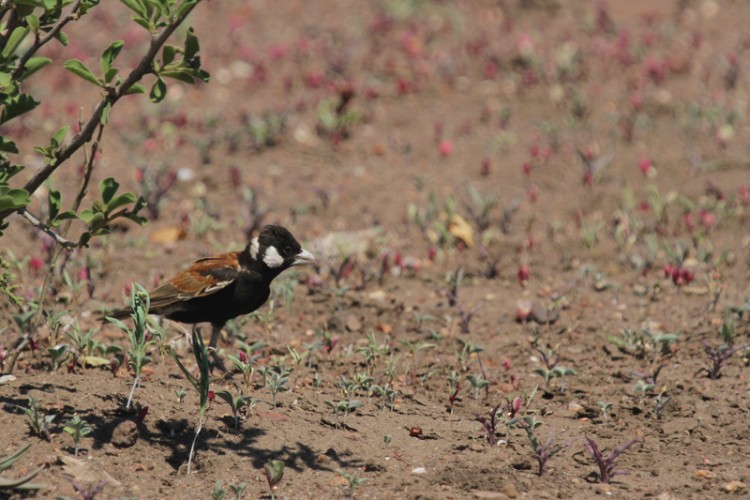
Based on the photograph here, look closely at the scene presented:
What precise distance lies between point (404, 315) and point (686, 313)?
6.54ft

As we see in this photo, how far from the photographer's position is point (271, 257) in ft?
21.6

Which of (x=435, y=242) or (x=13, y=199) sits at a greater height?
(x=435, y=242)

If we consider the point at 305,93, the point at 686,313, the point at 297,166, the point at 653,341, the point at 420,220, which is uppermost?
the point at 305,93

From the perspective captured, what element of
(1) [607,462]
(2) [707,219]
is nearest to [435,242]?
(2) [707,219]

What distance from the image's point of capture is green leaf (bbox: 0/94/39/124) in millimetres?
4910

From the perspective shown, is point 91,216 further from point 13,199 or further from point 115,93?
point 115,93

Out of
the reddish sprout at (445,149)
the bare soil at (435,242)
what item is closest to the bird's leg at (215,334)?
the bare soil at (435,242)

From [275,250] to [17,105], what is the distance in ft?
6.90

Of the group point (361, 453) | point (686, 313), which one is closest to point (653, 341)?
point (686, 313)

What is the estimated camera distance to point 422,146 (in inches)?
438

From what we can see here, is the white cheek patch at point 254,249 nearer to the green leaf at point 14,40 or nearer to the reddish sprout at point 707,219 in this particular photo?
the green leaf at point 14,40

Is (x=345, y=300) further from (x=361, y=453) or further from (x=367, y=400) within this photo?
(x=361, y=453)

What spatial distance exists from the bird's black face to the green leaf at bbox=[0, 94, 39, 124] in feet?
6.43

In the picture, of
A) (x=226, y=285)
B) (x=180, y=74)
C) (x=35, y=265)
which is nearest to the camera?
(x=180, y=74)
